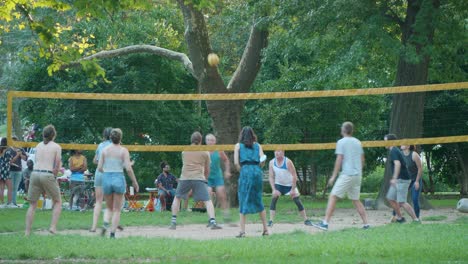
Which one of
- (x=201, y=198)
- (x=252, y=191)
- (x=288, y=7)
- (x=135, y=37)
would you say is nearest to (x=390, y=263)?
(x=252, y=191)

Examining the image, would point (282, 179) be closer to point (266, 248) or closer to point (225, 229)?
point (225, 229)

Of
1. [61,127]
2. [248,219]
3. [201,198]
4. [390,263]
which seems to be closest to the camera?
[390,263]

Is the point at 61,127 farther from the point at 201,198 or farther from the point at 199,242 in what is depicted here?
the point at 199,242

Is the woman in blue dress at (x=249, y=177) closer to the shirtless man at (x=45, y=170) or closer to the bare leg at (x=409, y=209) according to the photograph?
the shirtless man at (x=45, y=170)

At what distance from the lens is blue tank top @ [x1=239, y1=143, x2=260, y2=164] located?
1488 centimetres

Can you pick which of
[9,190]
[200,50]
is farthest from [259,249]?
[9,190]

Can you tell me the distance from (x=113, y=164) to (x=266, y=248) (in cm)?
399

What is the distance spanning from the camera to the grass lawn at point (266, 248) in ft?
Answer: 35.9

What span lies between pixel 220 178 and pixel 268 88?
14722 mm

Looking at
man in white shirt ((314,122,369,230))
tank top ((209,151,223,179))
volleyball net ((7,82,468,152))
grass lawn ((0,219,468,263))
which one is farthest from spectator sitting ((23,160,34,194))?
man in white shirt ((314,122,369,230))

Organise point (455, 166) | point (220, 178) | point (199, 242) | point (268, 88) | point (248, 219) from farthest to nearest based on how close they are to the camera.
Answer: point (455, 166), point (268, 88), point (248, 219), point (220, 178), point (199, 242)

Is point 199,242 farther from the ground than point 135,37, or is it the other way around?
point 135,37

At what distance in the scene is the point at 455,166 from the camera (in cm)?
3619

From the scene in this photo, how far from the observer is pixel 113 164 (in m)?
15.0
